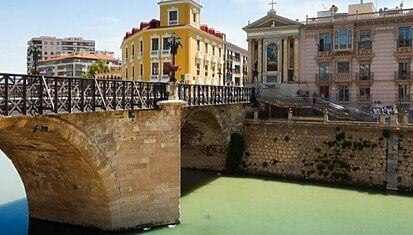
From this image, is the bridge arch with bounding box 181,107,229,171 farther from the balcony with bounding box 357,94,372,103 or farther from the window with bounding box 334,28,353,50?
the window with bounding box 334,28,353,50

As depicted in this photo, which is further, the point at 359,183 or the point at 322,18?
the point at 322,18

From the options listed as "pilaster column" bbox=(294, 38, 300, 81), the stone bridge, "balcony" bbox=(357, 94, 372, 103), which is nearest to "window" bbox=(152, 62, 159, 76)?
"pilaster column" bbox=(294, 38, 300, 81)

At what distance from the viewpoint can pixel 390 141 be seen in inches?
974

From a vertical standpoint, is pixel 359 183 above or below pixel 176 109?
below

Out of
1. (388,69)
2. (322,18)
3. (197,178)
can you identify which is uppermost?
(322,18)

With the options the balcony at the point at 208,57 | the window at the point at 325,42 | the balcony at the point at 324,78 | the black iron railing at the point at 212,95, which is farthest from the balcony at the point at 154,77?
the window at the point at 325,42

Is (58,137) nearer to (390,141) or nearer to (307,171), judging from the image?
(307,171)

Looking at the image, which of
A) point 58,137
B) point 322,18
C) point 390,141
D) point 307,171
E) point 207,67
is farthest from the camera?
point 207,67

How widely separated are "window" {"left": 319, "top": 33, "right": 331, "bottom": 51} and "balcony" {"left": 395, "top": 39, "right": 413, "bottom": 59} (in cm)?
500

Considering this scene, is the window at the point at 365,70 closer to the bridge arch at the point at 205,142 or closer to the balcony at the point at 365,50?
the balcony at the point at 365,50

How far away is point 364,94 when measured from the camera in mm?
34406

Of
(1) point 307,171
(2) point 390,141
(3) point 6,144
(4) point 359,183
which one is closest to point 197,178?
(1) point 307,171

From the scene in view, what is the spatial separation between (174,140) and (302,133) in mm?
11949

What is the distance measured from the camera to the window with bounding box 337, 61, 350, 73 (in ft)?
113
